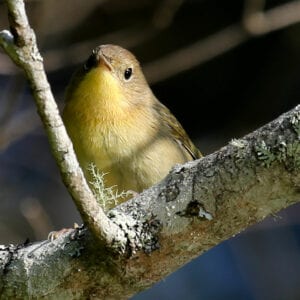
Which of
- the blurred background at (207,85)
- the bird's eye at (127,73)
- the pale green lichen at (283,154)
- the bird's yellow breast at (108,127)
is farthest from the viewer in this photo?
the blurred background at (207,85)

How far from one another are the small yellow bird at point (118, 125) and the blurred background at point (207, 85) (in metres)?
1.16

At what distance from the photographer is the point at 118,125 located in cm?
380

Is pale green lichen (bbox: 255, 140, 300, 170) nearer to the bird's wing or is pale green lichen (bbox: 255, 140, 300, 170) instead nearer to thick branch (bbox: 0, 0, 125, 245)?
thick branch (bbox: 0, 0, 125, 245)

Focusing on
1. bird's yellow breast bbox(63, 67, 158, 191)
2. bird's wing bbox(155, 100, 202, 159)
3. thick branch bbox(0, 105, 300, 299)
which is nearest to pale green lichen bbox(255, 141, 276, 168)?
thick branch bbox(0, 105, 300, 299)

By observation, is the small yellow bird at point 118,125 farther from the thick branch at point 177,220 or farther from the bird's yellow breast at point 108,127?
the thick branch at point 177,220

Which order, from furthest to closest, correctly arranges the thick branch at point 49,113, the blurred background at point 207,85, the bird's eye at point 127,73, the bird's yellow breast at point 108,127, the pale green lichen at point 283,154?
1. the blurred background at point 207,85
2. the bird's eye at point 127,73
3. the bird's yellow breast at point 108,127
4. the pale green lichen at point 283,154
5. the thick branch at point 49,113

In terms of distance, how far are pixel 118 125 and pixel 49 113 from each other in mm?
1695

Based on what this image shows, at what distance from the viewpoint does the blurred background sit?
556cm

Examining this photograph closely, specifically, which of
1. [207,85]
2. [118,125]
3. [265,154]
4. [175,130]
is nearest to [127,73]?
[175,130]

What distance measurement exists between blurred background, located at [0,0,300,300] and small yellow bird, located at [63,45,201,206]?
1.16 metres

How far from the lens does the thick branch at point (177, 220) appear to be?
2260mm

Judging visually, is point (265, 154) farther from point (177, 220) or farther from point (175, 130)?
point (175, 130)

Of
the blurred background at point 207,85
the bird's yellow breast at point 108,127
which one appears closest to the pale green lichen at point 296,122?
the bird's yellow breast at point 108,127

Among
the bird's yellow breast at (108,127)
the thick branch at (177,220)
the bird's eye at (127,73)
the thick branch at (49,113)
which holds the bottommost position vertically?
the thick branch at (177,220)
